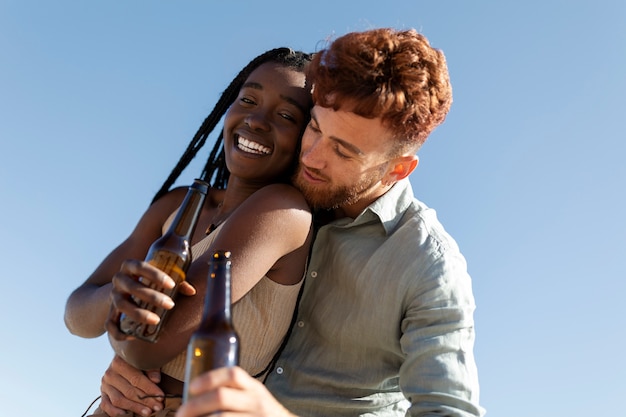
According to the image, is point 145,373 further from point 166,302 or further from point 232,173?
point 232,173

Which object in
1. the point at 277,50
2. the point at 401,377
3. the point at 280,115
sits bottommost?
the point at 401,377

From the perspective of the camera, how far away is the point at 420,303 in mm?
3006

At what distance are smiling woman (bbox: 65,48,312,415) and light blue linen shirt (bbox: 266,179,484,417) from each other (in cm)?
22

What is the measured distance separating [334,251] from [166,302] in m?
1.30

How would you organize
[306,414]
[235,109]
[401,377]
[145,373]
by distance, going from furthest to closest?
[235,109] < [306,414] < [401,377] < [145,373]

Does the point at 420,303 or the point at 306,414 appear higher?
the point at 420,303

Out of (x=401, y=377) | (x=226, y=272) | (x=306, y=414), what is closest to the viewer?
(x=226, y=272)

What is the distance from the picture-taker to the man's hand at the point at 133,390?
2.58 metres

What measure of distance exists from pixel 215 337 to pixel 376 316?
1.40m

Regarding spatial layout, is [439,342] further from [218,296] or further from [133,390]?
[218,296]

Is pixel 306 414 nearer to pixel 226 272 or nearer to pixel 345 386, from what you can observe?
pixel 345 386

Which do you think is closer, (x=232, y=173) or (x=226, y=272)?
(x=226, y=272)

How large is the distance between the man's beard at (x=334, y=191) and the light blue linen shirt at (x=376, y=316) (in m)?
0.09

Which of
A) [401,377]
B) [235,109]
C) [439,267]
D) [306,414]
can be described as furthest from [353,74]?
[306,414]
